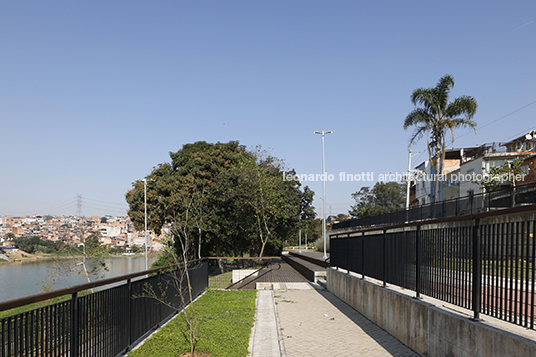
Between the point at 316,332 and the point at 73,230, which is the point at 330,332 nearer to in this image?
the point at 316,332

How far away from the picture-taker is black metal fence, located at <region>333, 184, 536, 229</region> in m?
20.6

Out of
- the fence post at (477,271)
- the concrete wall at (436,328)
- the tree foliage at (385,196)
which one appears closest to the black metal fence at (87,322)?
the concrete wall at (436,328)

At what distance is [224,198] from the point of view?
95.6ft

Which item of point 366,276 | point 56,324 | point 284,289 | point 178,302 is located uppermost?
point 56,324

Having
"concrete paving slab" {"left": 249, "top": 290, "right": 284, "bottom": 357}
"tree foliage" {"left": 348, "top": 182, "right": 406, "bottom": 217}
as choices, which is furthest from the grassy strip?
"tree foliage" {"left": 348, "top": 182, "right": 406, "bottom": 217}

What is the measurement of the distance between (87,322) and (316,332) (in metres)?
4.96

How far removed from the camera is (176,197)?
30797 millimetres

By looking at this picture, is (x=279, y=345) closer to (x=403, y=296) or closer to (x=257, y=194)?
(x=403, y=296)

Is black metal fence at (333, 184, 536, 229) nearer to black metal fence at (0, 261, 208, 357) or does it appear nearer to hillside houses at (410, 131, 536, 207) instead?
hillside houses at (410, 131, 536, 207)

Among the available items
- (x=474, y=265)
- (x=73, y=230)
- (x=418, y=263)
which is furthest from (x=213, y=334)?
(x=73, y=230)

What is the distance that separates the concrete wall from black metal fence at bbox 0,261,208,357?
478cm

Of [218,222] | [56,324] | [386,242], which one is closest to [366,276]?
[386,242]

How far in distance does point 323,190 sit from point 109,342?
29317 mm

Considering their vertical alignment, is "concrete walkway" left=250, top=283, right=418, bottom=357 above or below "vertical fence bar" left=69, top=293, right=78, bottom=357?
below
